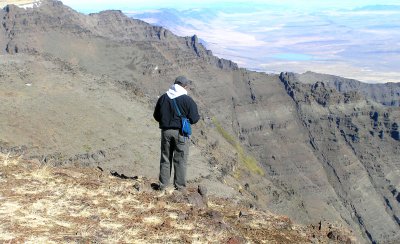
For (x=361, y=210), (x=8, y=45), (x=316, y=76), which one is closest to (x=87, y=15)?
(x=8, y=45)

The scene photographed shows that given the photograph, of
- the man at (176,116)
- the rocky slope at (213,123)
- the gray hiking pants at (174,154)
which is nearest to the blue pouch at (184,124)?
the man at (176,116)

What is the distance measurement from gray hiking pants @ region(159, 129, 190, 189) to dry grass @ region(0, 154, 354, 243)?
679 millimetres

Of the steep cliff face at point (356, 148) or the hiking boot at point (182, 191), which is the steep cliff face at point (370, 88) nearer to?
the steep cliff face at point (356, 148)

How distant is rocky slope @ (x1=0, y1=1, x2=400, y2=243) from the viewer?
42531 millimetres

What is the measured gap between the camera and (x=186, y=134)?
A: 14406mm

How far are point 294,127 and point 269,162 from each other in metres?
14.4

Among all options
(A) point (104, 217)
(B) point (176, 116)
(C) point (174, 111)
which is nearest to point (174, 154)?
(B) point (176, 116)

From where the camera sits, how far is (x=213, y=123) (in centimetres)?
9231

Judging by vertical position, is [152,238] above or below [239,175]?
above

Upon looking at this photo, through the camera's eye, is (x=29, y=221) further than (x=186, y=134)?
No

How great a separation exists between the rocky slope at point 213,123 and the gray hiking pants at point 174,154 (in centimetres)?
2306

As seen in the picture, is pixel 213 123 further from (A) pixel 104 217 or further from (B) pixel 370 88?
(B) pixel 370 88

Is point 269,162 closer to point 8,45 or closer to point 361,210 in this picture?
point 361,210

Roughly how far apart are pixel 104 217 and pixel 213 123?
80050 millimetres
